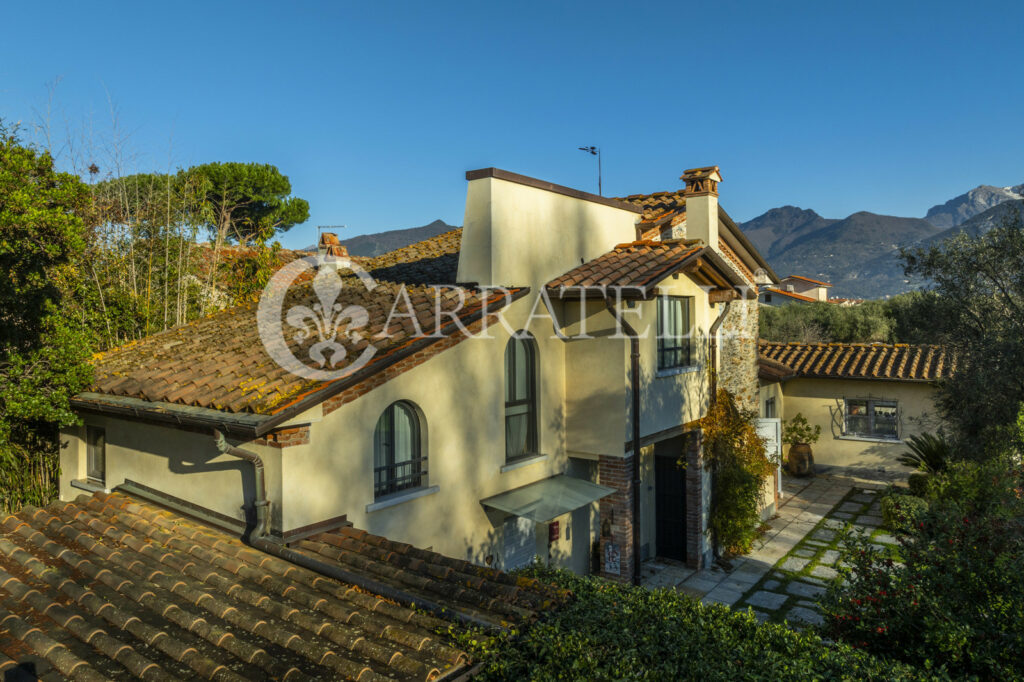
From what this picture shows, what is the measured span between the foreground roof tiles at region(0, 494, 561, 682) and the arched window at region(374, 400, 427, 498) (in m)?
1.34

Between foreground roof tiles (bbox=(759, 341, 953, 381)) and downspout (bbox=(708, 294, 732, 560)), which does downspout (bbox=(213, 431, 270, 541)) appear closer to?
downspout (bbox=(708, 294, 732, 560))

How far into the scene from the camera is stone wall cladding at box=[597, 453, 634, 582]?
11.1 m

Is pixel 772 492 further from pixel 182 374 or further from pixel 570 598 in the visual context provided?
pixel 182 374

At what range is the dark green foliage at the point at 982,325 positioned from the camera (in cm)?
1010

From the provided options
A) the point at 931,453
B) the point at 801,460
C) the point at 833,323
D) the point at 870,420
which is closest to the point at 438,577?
the point at 931,453

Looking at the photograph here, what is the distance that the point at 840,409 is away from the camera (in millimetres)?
21859

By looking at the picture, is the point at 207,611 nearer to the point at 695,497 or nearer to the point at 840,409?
the point at 695,497

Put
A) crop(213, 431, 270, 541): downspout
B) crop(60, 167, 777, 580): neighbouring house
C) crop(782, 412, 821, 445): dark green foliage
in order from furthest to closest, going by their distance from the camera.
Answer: crop(782, 412, 821, 445): dark green foliage, crop(60, 167, 777, 580): neighbouring house, crop(213, 431, 270, 541): downspout

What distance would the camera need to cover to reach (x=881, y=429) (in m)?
21.4

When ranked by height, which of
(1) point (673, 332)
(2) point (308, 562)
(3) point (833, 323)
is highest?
(3) point (833, 323)

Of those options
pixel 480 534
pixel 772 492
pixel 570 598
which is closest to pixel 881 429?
pixel 772 492
